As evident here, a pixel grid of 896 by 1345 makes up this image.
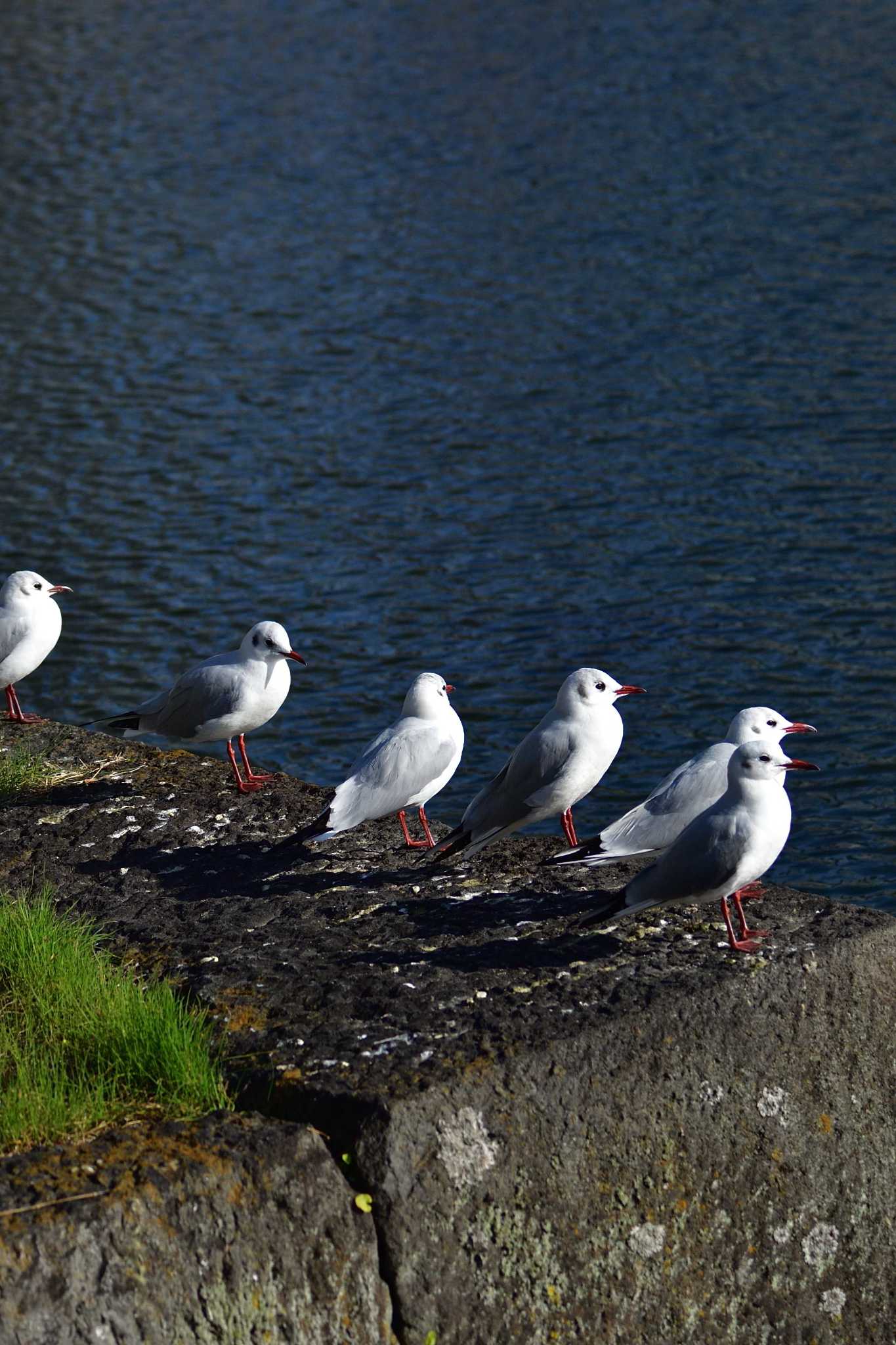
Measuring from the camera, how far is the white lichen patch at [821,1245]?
16.2 ft

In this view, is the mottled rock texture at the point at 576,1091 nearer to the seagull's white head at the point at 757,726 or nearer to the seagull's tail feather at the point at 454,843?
the seagull's tail feather at the point at 454,843

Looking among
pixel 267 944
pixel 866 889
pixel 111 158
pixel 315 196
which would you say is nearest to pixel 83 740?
pixel 267 944

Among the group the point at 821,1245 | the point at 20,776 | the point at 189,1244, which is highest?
the point at 20,776

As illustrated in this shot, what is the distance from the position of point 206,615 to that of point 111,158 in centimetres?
1748

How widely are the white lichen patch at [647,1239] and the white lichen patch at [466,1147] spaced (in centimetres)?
51

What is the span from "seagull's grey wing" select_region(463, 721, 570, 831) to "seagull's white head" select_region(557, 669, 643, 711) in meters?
0.11

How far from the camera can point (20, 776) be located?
710 centimetres

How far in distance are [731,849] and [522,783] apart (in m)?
1.19

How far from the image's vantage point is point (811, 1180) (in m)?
4.93

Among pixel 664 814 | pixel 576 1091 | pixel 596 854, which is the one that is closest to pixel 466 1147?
pixel 576 1091

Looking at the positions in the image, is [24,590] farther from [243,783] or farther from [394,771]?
[394,771]

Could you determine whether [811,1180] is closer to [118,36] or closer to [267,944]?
[267,944]

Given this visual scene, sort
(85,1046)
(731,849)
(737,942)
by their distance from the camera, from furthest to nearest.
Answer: (737,942) < (731,849) < (85,1046)

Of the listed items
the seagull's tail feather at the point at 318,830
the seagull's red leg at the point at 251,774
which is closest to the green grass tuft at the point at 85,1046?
the seagull's tail feather at the point at 318,830
